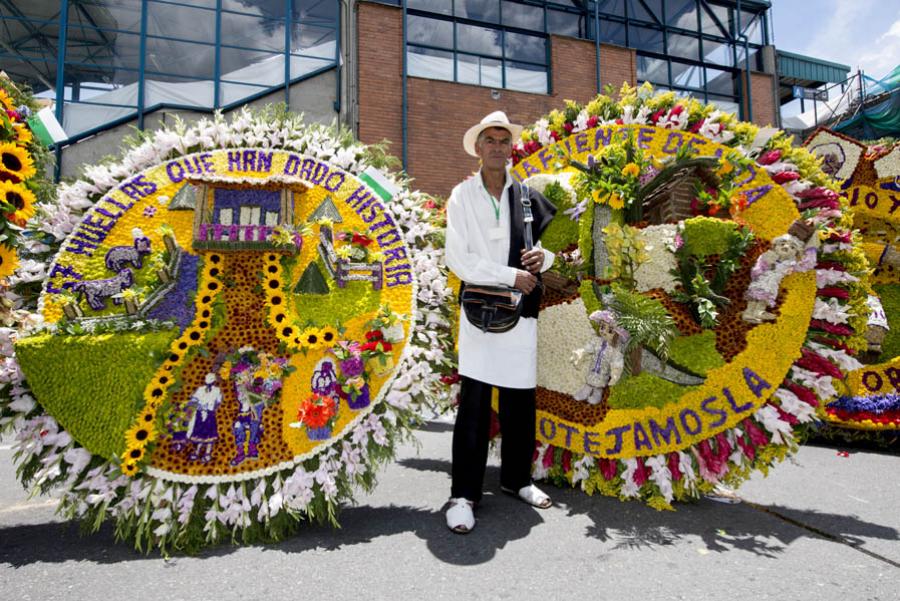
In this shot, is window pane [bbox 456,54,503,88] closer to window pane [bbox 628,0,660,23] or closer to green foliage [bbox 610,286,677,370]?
window pane [bbox 628,0,660,23]

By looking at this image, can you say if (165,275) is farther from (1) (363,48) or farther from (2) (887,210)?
(1) (363,48)

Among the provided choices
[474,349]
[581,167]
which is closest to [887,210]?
[581,167]

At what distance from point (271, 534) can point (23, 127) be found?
218 centimetres

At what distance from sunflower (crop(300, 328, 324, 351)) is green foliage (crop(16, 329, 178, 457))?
0.69 meters

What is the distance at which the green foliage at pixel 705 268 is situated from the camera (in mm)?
2984

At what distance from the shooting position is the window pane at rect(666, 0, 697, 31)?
15.0m

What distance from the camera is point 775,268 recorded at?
9.62 feet

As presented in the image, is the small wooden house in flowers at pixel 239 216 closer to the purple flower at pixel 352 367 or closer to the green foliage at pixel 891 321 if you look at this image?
the purple flower at pixel 352 367

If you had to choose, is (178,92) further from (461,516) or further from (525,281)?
(461,516)

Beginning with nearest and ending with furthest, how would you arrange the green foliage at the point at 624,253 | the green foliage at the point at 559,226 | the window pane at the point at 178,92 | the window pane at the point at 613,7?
the green foliage at the point at 624,253
the green foliage at the point at 559,226
the window pane at the point at 178,92
the window pane at the point at 613,7

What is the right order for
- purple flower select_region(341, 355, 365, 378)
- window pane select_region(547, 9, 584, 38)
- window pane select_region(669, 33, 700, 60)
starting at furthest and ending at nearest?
window pane select_region(669, 33, 700, 60) → window pane select_region(547, 9, 584, 38) → purple flower select_region(341, 355, 365, 378)

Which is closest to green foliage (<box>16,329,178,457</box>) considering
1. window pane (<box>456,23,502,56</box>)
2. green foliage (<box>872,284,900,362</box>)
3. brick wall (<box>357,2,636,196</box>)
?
green foliage (<box>872,284,900,362</box>)

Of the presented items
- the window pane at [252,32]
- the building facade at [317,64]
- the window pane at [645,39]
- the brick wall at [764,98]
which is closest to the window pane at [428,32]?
the building facade at [317,64]

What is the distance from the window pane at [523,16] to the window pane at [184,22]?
20.7 feet
